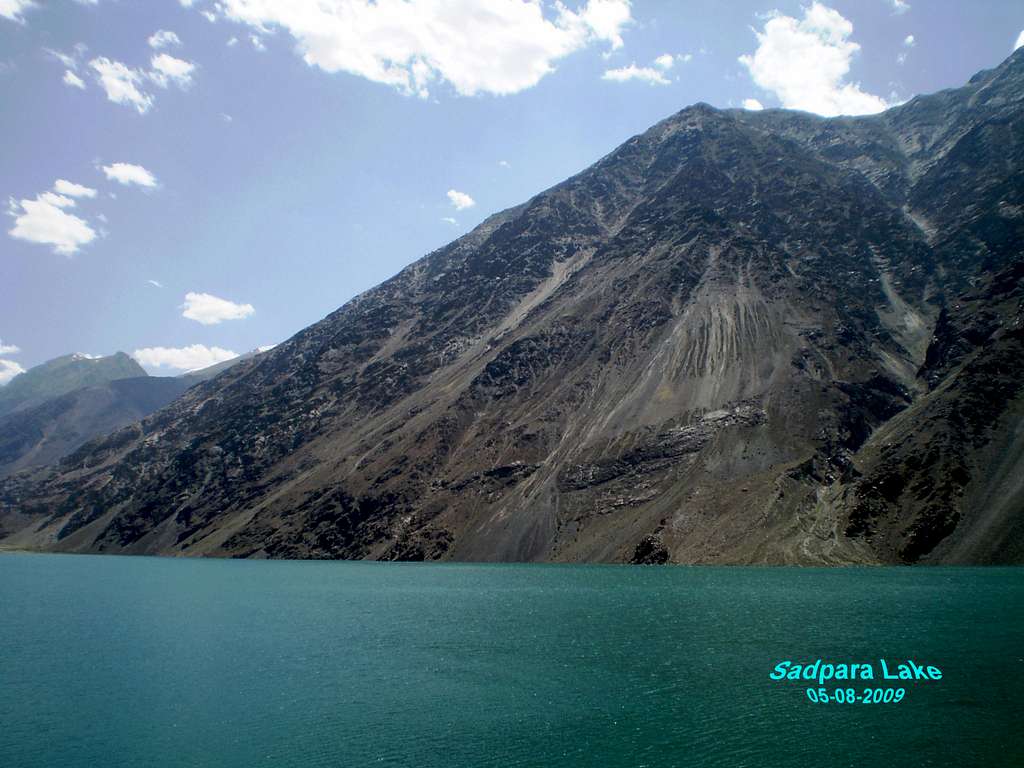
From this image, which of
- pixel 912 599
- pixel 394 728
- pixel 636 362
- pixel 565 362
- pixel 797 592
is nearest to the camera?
pixel 394 728

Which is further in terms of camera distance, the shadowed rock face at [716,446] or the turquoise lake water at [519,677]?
the shadowed rock face at [716,446]

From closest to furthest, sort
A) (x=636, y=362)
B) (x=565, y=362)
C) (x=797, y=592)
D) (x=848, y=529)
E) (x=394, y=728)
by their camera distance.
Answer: (x=394, y=728) → (x=797, y=592) → (x=848, y=529) → (x=636, y=362) → (x=565, y=362)

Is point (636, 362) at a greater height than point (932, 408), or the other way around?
point (636, 362)

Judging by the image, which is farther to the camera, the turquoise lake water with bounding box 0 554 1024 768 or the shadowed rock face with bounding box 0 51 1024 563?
the shadowed rock face with bounding box 0 51 1024 563

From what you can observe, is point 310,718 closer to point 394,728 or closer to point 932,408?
point 394,728

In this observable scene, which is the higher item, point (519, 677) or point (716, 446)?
point (716, 446)

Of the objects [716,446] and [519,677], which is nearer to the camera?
[519,677]

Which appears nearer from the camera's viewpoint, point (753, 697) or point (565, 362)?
point (753, 697)

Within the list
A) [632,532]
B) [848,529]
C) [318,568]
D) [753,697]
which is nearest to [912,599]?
[753,697]
